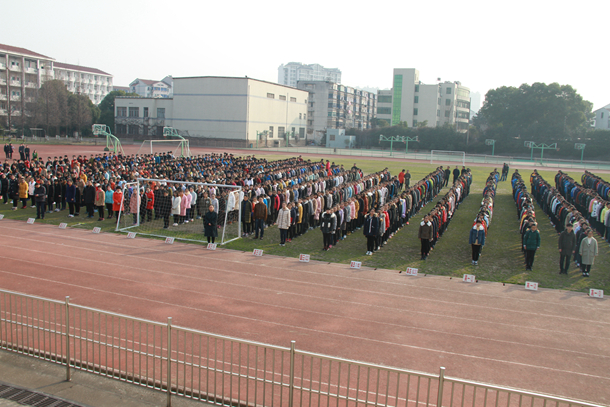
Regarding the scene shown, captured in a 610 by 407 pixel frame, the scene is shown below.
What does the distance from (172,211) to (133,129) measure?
241 ft

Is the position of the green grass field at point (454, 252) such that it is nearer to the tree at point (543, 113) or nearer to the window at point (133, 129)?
the window at point (133, 129)

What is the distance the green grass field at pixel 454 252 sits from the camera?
46.8 ft

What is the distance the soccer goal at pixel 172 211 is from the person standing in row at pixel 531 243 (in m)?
10.3

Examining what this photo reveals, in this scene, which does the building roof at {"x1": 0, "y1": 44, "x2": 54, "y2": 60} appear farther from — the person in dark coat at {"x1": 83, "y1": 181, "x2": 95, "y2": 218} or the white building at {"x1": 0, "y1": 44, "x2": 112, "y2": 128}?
the person in dark coat at {"x1": 83, "y1": 181, "x2": 95, "y2": 218}

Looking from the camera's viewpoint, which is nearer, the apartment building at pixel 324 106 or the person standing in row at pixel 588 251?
the person standing in row at pixel 588 251

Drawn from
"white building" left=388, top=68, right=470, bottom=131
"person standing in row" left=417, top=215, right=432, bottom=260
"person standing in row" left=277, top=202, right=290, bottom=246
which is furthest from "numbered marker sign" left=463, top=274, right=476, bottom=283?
"white building" left=388, top=68, right=470, bottom=131

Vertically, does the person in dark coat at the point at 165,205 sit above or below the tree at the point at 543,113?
below

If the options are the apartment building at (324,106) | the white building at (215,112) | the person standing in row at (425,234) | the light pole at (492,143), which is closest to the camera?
the person standing in row at (425,234)

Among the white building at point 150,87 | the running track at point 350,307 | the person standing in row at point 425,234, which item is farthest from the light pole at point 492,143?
the white building at point 150,87

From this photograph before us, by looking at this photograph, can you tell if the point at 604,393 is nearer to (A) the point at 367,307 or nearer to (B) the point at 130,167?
(A) the point at 367,307

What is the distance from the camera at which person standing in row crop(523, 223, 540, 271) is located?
14.5 meters

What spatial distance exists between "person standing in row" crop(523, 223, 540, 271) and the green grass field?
0.30m

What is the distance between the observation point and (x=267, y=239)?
18.0 meters

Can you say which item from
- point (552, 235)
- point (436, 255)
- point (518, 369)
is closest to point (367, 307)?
point (518, 369)
